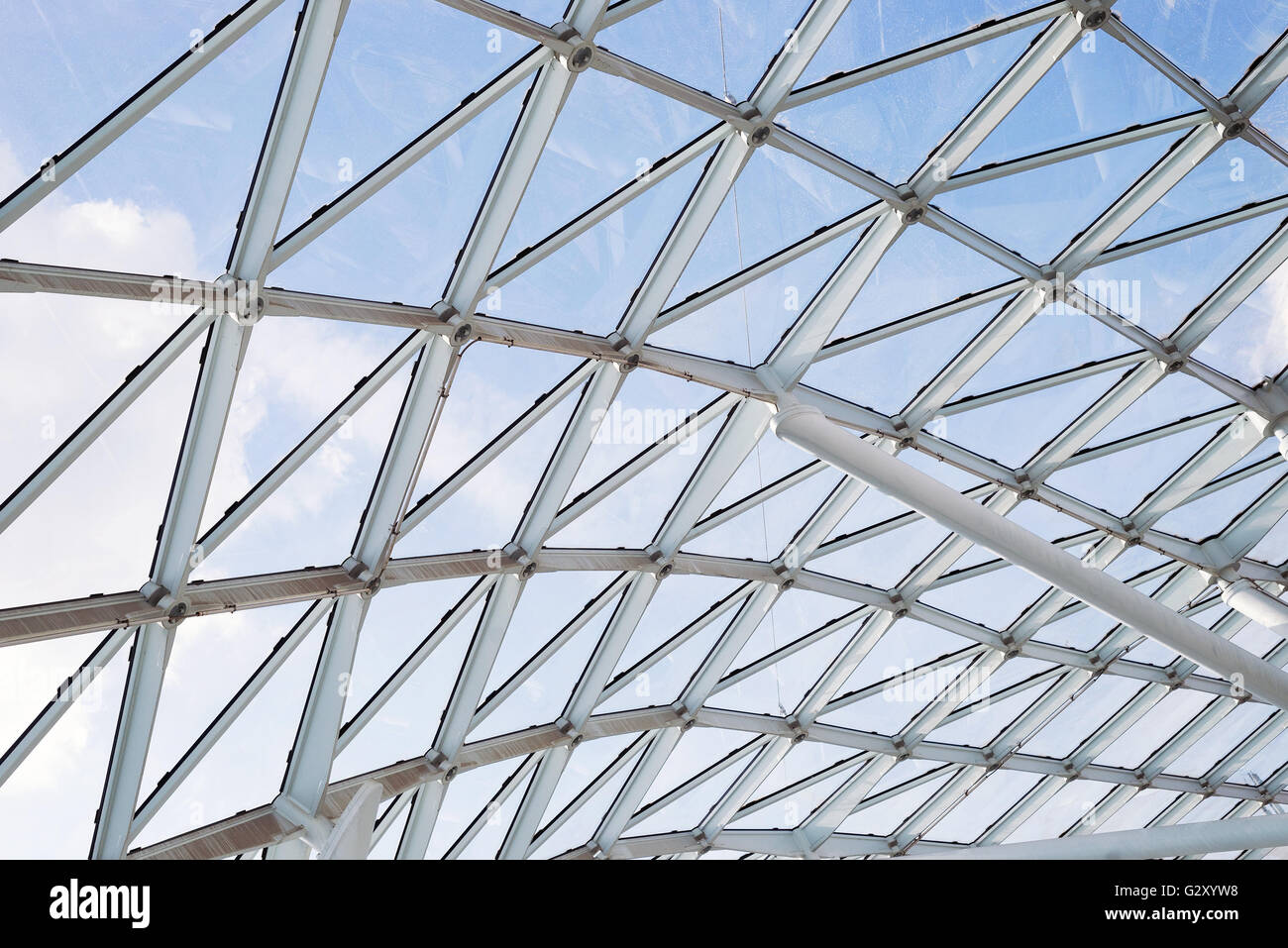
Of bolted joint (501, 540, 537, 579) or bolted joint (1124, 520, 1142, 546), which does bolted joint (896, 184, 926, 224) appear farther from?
bolted joint (1124, 520, 1142, 546)

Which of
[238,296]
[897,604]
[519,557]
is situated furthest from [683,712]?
[238,296]

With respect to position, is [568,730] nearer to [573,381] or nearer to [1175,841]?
[573,381]

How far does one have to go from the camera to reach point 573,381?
18.3m

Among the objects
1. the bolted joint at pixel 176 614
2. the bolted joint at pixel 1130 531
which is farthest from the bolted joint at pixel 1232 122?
the bolted joint at pixel 176 614

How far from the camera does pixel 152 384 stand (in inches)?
526

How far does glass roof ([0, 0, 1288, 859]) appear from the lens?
492 inches

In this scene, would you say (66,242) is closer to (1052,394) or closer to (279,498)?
(279,498)

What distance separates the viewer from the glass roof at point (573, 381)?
12.5 metres

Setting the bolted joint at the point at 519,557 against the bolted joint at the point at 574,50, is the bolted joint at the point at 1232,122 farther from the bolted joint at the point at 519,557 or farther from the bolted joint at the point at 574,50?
the bolted joint at the point at 519,557

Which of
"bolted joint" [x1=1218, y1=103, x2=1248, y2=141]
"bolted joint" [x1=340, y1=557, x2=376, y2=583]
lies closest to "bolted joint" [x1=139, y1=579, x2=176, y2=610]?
"bolted joint" [x1=340, y1=557, x2=376, y2=583]

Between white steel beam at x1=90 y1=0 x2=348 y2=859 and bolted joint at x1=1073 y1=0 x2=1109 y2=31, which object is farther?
bolted joint at x1=1073 y1=0 x2=1109 y2=31

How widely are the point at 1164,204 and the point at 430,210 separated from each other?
13.8m

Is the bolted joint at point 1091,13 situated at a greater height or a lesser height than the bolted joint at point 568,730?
greater

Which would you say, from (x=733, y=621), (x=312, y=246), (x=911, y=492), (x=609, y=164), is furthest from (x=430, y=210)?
(x=733, y=621)
